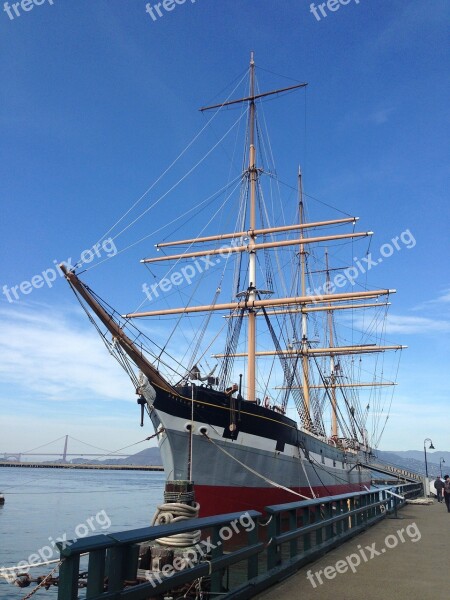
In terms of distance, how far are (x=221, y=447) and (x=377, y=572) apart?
10915 mm

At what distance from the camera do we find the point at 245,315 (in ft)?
93.1

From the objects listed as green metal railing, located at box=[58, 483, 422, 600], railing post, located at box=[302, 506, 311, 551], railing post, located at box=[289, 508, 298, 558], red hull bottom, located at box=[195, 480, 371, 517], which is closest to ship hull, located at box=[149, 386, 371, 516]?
red hull bottom, located at box=[195, 480, 371, 517]

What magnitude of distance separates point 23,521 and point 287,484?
18654 millimetres

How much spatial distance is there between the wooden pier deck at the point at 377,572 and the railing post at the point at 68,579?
9.53 feet

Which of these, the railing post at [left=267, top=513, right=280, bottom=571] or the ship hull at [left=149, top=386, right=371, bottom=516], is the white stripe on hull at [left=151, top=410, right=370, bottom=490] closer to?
the ship hull at [left=149, top=386, right=371, bottom=516]

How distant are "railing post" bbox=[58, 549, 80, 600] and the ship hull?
13363 millimetres

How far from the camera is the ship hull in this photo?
17.2 metres

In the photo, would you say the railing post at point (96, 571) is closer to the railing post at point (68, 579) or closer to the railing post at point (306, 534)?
the railing post at point (68, 579)

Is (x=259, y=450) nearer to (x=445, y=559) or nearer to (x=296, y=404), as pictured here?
(x=445, y=559)

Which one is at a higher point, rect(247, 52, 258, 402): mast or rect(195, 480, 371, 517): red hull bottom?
rect(247, 52, 258, 402): mast

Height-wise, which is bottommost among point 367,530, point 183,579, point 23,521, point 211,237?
point 23,521

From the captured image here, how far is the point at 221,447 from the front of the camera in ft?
57.9

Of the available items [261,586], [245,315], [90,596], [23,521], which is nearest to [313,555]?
[261,586]

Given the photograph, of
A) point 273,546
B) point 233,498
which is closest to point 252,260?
point 233,498
